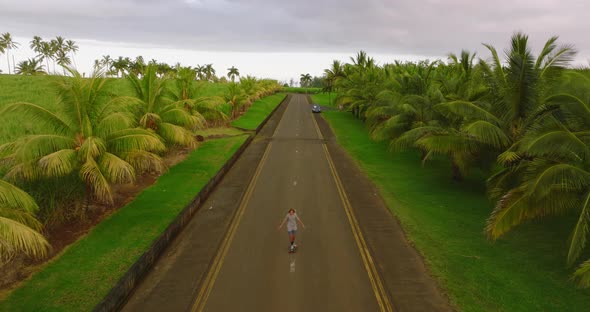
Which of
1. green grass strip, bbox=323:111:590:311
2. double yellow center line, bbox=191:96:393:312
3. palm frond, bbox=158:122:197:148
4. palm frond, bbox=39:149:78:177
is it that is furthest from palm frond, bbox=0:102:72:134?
green grass strip, bbox=323:111:590:311

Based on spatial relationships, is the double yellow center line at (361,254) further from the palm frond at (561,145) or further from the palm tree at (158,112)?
the palm frond at (561,145)

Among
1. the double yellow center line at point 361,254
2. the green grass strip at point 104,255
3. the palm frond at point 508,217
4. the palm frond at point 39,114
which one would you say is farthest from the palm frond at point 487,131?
the palm frond at point 39,114

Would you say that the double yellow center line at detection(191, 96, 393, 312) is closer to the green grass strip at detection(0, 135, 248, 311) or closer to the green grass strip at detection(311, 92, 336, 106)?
the green grass strip at detection(0, 135, 248, 311)

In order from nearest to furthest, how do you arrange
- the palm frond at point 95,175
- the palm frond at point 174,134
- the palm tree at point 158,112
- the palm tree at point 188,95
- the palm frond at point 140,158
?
the palm frond at point 95,175 → the palm frond at point 140,158 → the palm frond at point 174,134 → the palm tree at point 158,112 → the palm tree at point 188,95

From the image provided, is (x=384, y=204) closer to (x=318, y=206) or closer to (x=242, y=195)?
(x=318, y=206)

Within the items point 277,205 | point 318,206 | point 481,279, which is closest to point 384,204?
point 318,206
